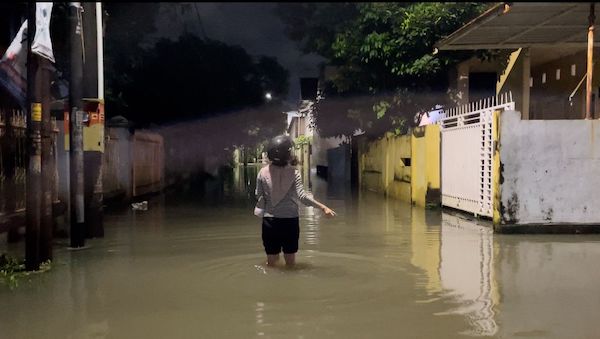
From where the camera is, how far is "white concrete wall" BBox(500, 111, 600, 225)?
930 centimetres

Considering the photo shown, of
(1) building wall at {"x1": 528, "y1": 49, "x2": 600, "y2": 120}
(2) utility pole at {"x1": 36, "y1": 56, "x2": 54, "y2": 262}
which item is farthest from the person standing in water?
(1) building wall at {"x1": 528, "y1": 49, "x2": 600, "y2": 120}

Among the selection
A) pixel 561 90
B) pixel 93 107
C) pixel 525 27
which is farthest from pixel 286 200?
pixel 561 90

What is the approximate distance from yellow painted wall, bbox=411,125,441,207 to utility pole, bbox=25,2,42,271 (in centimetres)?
906

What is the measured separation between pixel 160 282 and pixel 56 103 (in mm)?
5112

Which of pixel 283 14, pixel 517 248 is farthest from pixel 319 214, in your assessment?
pixel 283 14

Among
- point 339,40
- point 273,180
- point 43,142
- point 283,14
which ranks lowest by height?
point 273,180

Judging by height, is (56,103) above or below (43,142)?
above

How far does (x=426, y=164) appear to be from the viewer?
14109mm

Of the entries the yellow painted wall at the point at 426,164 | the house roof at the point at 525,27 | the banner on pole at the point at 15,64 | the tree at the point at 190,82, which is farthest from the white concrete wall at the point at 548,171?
the tree at the point at 190,82

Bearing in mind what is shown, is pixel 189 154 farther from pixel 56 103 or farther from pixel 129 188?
pixel 56 103

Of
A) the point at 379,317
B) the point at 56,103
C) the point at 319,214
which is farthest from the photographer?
the point at 319,214

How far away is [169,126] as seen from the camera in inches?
1062

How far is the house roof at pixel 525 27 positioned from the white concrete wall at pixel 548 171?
185 cm

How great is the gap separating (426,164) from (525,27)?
3812mm
